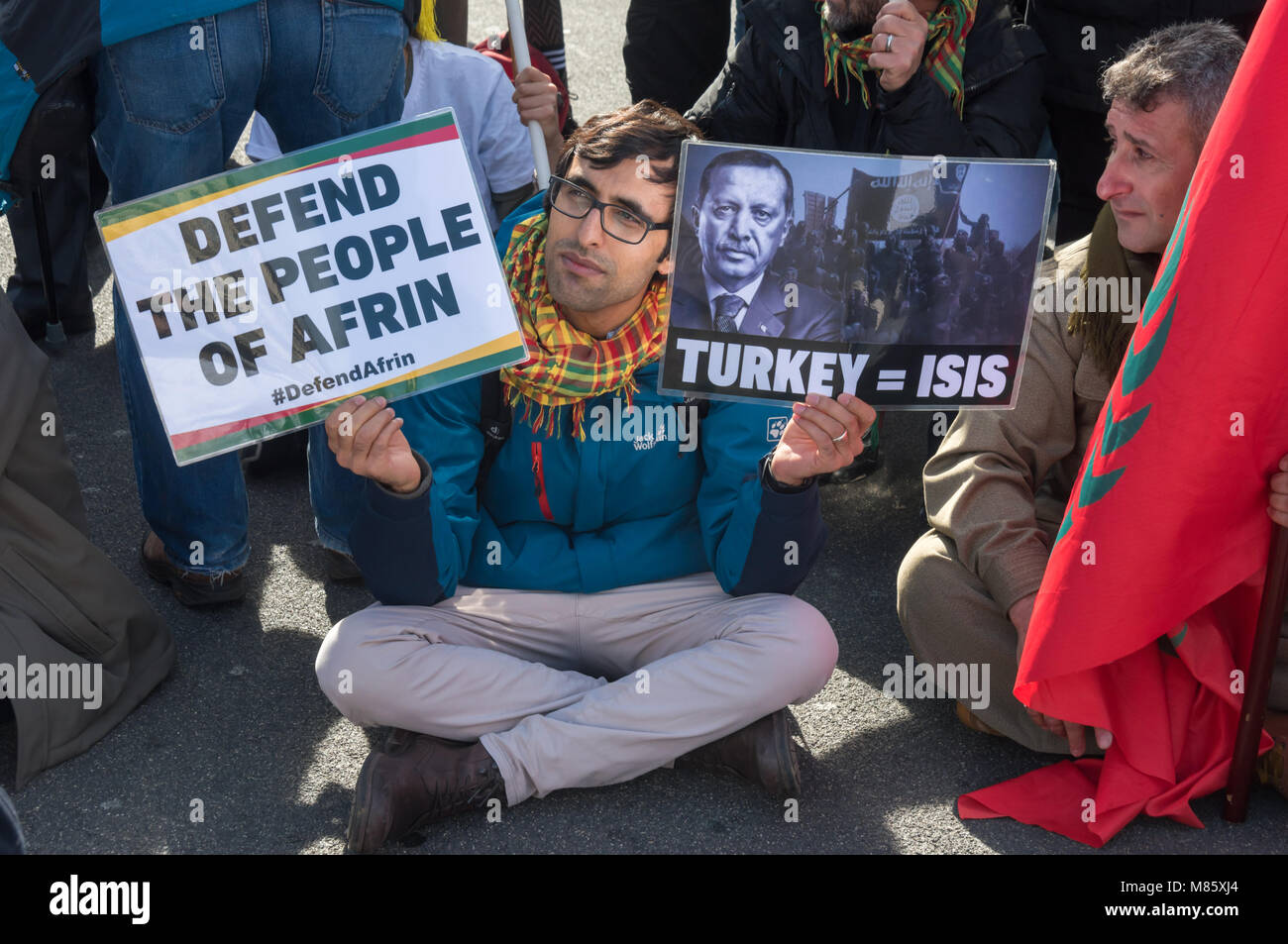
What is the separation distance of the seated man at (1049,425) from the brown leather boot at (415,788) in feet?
2.95

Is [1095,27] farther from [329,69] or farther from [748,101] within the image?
[329,69]

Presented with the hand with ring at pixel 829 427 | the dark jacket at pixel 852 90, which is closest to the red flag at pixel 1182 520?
the hand with ring at pixel 829 427

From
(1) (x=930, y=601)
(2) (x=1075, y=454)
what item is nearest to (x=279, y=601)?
(1) (x=930, y=601)

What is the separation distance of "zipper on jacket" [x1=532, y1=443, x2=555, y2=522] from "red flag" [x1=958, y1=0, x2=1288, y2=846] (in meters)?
0.91

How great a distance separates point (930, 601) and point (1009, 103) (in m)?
1.39

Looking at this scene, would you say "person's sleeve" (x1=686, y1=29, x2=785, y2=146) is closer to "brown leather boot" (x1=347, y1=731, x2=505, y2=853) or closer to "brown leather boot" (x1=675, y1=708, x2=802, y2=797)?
"brown leather boot" (x1=675, y1=708, x2=802, y2=797)

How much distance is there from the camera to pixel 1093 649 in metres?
2.46

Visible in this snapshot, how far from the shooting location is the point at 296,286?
7.79 feet

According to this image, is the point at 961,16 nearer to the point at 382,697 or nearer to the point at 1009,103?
the point at 1009,103

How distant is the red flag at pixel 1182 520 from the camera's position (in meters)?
2.28

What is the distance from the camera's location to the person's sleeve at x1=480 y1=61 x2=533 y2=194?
12.6ft

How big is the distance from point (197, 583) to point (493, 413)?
0.83 metres

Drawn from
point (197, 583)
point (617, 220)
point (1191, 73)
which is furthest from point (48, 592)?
point (1191, 73)

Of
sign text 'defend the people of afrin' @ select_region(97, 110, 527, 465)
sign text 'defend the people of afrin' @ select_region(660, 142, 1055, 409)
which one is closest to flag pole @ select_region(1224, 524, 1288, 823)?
sign text 'defend the people of afrin' @ select_region(660, 142, 1055, 409)
